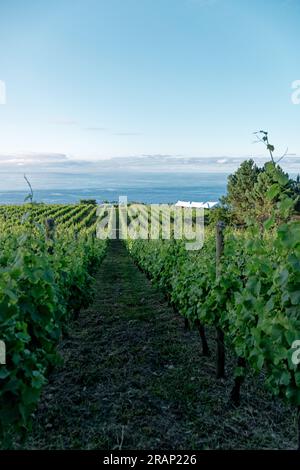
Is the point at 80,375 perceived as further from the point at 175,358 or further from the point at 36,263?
the point at 36,263

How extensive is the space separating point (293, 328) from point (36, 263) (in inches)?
76.8

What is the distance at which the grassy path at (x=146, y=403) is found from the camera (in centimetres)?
369

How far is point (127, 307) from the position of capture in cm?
938

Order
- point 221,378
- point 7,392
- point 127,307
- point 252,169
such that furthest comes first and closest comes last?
point 252,169, point 127,307, point 221,378, point 7,392

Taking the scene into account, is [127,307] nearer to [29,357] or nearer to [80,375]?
[80,375]

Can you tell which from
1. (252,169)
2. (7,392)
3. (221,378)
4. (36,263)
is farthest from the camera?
(252,169)

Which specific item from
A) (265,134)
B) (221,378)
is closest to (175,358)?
(221,378)

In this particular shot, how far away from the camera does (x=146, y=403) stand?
14.2 ft

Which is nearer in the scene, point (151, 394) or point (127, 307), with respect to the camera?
point (151, 394)

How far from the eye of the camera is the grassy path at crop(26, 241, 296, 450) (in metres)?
3.69

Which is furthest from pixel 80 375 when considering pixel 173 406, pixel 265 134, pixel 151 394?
pixel 265 134

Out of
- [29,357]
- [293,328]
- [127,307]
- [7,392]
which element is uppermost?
[293,328]

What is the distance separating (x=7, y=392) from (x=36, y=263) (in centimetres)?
96

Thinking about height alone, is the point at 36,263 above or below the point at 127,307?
above
